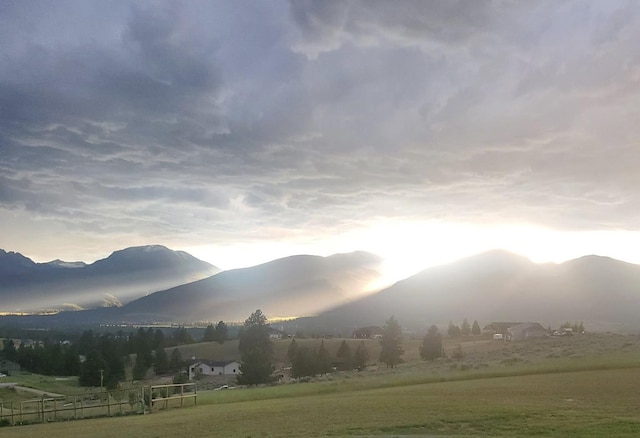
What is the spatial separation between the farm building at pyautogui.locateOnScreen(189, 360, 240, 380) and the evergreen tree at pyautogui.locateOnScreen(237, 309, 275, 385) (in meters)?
41.6

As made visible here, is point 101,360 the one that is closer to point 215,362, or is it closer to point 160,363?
point 160,363

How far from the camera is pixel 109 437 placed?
2648 centimetres

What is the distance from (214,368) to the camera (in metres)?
121

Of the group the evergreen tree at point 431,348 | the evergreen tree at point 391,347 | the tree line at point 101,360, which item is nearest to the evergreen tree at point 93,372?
the tree line at point 101,360

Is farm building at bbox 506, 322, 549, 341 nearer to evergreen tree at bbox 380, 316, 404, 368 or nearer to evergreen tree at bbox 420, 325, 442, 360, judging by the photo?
evergreen tree at bbox 420, 325, 442, 360

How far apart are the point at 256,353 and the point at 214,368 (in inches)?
1866

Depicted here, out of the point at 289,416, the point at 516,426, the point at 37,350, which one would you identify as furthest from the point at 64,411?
the point at 37,350

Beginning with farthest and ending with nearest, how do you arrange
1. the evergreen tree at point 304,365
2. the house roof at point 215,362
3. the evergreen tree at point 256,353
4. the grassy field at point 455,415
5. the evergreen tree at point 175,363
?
the house roof at point 215,362, the evergreen tree at point 175,363, the evergreen tree at point 304,365, the evergreen tree at point 256,353, the grassy field at point 455,415

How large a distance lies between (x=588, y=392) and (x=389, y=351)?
53.6 meters

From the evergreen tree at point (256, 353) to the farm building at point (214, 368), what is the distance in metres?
41.6

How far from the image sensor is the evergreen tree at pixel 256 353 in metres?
75.9

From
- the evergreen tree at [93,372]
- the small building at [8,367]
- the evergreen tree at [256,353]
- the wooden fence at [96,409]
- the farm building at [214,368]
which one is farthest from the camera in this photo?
the farm building at [214,368]

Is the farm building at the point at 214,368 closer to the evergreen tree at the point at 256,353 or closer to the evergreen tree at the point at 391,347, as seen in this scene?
the evergreen tree at the point at 256,353

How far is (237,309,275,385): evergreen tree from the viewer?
249ft
